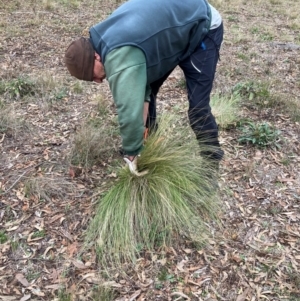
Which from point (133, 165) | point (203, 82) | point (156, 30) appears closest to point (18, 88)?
point (133, 165)

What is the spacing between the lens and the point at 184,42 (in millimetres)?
2352

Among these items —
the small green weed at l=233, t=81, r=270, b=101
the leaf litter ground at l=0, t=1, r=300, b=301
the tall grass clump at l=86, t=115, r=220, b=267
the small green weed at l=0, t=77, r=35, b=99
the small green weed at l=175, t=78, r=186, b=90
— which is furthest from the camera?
the small green weed at l=175, t=78, r=186, b=90

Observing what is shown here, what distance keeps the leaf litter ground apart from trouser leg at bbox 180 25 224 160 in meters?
0.59

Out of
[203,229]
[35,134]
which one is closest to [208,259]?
[203,229]

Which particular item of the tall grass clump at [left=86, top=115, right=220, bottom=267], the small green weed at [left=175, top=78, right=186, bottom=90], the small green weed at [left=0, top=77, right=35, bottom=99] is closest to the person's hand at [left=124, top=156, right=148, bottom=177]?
the tall grass clump at [left=86, top=115, right=220, bottom=267]

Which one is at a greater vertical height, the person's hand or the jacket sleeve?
the jacket sleeve

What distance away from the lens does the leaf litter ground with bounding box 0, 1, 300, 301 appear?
91.7 inches

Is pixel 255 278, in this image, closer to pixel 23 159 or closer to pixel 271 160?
pixel 271 160

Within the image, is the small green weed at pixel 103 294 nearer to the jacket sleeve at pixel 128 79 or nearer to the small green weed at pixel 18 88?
the jacket sleeve at pixel 128 79

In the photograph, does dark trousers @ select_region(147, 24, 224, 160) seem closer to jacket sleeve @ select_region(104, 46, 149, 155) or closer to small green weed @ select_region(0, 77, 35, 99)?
jacket sleeve @ select_region(104, 46, 149, 155)

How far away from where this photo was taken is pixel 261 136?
11.7 ft

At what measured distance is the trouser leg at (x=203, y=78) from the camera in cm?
254

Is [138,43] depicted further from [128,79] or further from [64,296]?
[64,296]

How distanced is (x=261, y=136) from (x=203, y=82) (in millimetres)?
1218
